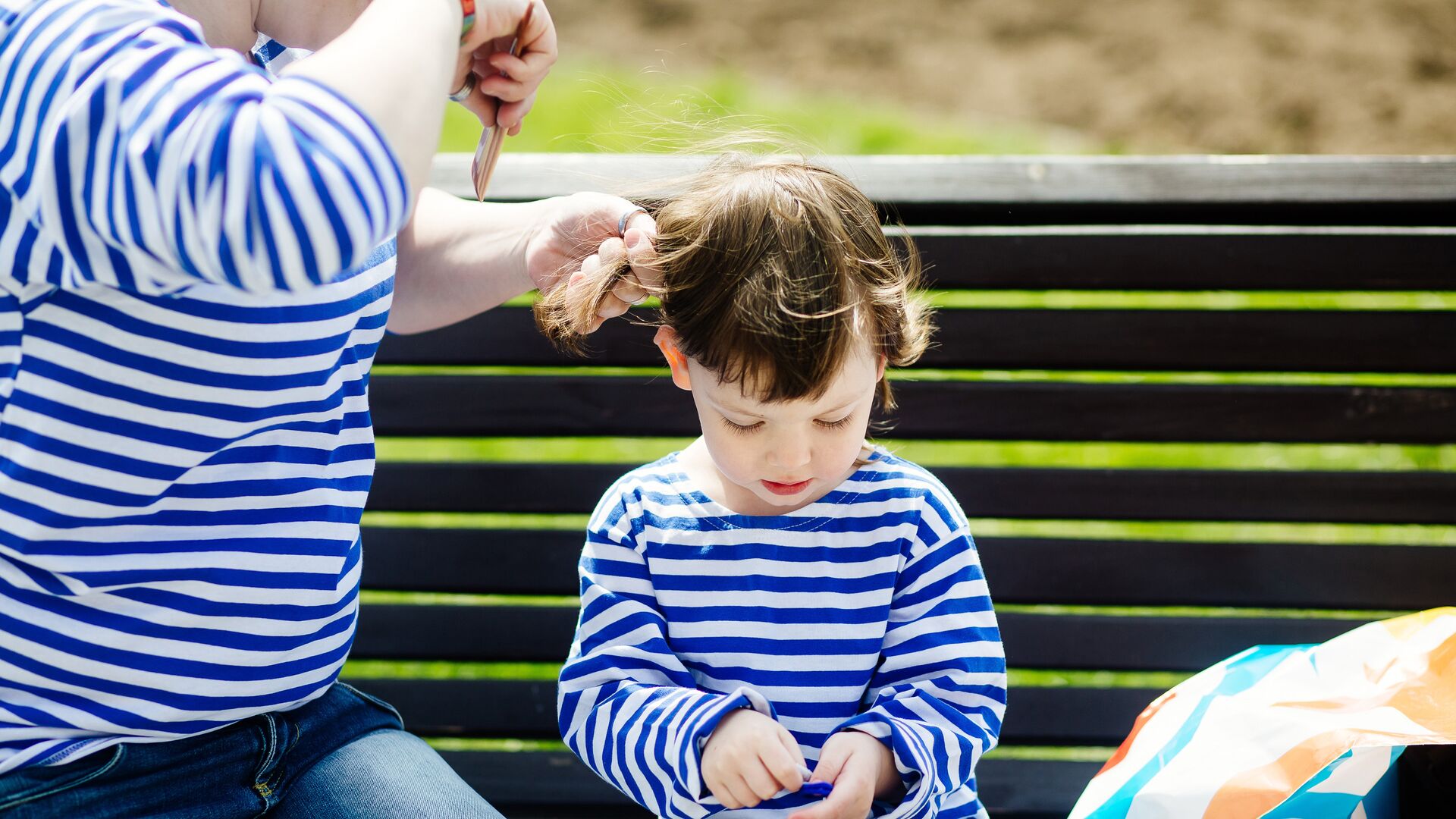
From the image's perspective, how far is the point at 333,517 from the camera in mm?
1337

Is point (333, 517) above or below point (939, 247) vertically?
below

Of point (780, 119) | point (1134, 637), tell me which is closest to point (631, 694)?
point (1134, 637)

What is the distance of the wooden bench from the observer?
1.80m

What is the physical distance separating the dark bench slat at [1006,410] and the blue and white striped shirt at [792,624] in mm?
397

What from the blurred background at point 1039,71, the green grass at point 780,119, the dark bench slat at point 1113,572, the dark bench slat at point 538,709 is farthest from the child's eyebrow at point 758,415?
the blurred background at point 1039,71

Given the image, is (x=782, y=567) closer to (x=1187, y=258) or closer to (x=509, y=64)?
(x=509, y=64)

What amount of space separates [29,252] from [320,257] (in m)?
0.28

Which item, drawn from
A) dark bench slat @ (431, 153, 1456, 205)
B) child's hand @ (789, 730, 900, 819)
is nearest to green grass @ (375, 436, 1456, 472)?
dark bench slat @ (431, 153, 1456, 205)

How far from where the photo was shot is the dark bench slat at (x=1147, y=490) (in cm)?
183

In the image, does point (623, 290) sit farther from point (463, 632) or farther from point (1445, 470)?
point (1445, 470)

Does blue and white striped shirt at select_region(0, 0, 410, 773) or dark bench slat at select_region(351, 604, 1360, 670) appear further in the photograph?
dark bench slat at select_region(351, 604, 1360, 670)

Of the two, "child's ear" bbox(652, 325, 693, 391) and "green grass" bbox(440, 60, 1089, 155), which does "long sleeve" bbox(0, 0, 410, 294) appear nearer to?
"child's ear" bbox(652, 325, 693, 391)

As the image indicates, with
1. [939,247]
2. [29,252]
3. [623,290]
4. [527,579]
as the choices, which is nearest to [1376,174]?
[939,247]

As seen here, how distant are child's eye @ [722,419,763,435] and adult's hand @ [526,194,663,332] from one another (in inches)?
6.9
